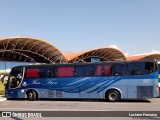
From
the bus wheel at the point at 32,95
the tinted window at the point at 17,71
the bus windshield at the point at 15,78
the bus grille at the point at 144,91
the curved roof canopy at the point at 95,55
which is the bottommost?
the bus wheel at the point at 32,95

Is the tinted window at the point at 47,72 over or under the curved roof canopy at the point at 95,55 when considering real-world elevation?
under

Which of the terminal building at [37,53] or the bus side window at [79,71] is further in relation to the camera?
the terminal building at [37,53]

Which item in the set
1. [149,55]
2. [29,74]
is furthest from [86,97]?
[149,55]

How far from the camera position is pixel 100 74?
58.5 ft

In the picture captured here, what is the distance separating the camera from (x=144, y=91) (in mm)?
16781

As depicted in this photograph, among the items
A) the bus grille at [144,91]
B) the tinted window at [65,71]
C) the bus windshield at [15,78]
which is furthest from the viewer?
the bus windshield at [15,78]

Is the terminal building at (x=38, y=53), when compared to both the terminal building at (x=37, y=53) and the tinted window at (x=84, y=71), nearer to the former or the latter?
the terminal building at (x=37, y=53)

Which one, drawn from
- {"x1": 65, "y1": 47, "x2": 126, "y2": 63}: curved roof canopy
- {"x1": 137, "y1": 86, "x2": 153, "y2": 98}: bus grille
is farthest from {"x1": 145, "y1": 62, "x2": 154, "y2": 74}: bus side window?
{"x1": 65, "y1": 47, "x2": 126, "y2": 63}: curved roof canopy

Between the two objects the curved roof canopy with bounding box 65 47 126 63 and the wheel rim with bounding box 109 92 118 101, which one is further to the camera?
the curved roof canopy with bounding box 65 47 126 63

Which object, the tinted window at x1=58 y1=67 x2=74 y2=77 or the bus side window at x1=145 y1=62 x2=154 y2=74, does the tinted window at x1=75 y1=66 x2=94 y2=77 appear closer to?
the tinted window at x1=58 y1=67 x2=74 y2=77

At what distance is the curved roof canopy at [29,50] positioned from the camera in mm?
51344

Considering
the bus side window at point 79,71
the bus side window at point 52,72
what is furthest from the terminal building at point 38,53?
the bus side window at point 79,71

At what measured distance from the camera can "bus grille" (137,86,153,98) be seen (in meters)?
16.6

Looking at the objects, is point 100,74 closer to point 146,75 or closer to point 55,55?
point 146,75
